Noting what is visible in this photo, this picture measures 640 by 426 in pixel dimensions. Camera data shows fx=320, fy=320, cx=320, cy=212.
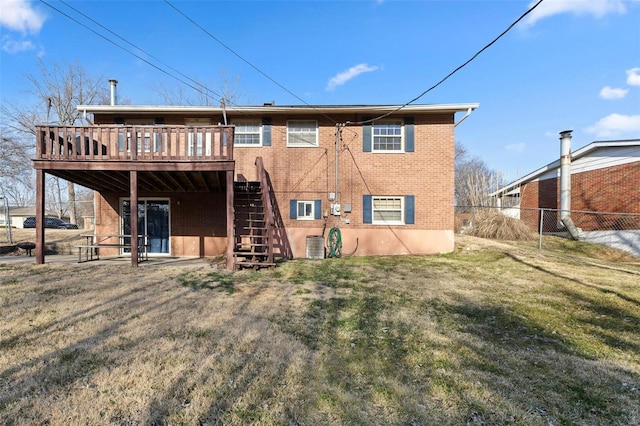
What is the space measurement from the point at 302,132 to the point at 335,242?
3.95m

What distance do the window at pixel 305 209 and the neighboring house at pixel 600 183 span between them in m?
7.69

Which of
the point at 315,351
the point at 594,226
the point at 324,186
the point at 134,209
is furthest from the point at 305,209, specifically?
the point at 594,226

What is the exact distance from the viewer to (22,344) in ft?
11.8

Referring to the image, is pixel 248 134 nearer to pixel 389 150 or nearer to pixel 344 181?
pixel 344 181

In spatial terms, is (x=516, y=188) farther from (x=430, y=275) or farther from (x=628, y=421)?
(x=628, y=421)

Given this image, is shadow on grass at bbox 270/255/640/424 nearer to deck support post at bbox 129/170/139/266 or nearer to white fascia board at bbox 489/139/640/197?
deck support post at bbox 129/170/139/266

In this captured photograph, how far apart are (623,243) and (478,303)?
12.0 m

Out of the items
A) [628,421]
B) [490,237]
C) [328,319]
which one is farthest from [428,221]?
[628,421]

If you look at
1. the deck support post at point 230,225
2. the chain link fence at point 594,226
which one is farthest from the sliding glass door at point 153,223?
the chain link fence at point 594,226

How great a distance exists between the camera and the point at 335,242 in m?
10.8

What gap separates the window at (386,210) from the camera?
35.8 ft

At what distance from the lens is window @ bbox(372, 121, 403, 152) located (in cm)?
1097

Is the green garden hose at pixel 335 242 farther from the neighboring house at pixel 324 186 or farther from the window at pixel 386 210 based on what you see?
the window at pixel 386 210

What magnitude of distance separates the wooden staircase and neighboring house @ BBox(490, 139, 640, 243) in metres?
9.59
